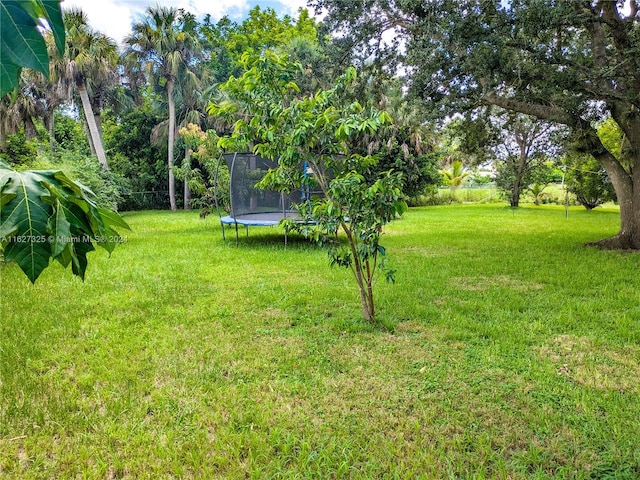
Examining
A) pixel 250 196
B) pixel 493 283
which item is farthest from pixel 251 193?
pixel 493 283

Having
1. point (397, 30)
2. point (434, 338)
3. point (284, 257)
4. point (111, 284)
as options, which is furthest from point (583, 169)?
point (111, 284)

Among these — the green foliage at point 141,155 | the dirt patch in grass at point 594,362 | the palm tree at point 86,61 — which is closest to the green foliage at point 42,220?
the dirt patch in grass at point 594,362

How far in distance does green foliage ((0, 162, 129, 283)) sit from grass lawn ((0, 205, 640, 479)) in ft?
4.62

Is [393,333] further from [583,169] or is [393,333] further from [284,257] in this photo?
[583,169]

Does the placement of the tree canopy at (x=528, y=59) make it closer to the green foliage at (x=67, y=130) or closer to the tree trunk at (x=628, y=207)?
the tree trunk at (x=628, y=207)

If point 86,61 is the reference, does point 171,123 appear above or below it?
below

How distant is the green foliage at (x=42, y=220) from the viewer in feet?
1.92

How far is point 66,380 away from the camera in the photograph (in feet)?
7.95

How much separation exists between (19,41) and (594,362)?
Result: 3.26m

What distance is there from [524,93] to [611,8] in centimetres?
149

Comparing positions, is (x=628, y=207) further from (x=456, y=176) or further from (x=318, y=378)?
(x=456, y=176)

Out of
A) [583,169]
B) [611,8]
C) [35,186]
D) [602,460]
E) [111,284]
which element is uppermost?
[611,8]

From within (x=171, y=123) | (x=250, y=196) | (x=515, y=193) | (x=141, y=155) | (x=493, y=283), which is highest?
(x=171, y=123)

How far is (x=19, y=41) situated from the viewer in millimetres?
507
